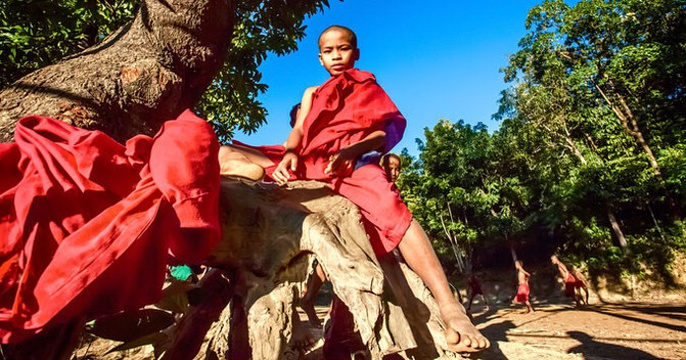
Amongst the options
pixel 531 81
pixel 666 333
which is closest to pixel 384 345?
pixel 666 333

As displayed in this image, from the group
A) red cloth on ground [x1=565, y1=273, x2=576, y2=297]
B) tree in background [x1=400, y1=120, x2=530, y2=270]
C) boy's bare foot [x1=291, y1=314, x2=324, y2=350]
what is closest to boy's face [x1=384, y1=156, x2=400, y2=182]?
boy's bare foot [x1=291, y1=314, x2=324, y2=350]

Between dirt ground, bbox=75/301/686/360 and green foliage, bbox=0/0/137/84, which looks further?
dirt ground, bbox=75/301/686/360

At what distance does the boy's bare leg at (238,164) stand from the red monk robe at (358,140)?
148 mm

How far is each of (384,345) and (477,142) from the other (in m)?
17.4

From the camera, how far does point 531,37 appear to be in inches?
738

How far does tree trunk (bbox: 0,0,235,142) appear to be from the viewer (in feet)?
6.02

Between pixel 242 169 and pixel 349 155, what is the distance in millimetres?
464

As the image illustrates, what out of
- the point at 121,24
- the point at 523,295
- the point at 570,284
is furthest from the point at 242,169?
the point at 570,284

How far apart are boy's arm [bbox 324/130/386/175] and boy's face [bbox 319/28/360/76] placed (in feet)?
1.50

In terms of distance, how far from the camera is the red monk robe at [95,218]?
1.00 metres

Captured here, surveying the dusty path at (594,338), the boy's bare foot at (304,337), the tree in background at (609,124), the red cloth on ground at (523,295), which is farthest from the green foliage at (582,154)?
the boy's bare foot at (304,337)

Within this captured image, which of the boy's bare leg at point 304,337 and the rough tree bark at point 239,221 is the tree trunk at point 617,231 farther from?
the rough tree bark at point 239,221

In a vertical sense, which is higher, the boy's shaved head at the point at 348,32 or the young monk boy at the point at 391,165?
the boy's shaved head at the point at 348,32

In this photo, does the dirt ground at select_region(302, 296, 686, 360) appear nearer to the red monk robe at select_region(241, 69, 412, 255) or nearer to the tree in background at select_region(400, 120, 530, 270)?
the red monk robe at select_region(241, 69, 412, 255)
